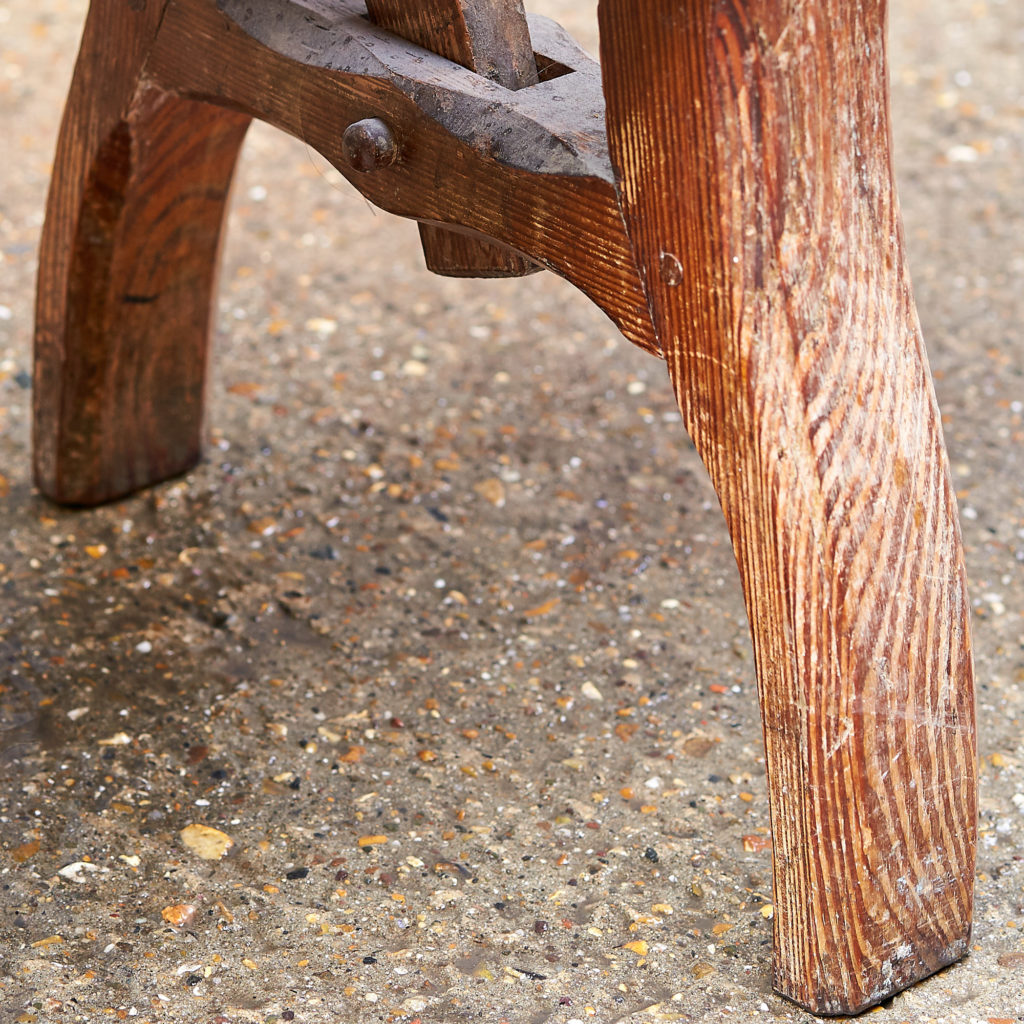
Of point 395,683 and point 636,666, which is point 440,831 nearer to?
point 395,683

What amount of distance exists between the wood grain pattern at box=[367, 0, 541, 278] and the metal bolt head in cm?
9

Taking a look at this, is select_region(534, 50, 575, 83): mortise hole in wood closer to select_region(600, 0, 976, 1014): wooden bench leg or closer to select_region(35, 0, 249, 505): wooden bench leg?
select_region(600, 0, 976, 1014): wooden bench leg

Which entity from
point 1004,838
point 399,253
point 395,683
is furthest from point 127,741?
point 399,253

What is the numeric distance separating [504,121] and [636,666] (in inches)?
31.2

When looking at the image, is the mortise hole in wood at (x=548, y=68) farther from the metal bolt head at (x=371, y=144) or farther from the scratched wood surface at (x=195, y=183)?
the metal bolt head at (x=371, y=144)

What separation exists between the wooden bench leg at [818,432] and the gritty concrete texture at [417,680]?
0.56ft

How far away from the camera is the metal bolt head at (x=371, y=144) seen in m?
1.24

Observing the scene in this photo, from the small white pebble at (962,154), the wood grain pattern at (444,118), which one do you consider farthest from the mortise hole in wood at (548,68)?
the small white pebble at (962,154)

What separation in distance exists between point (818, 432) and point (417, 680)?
772 mm

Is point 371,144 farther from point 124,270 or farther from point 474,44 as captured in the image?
point 124,270

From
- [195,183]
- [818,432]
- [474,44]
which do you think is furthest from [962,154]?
[818,432]

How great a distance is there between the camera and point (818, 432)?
3.59ft

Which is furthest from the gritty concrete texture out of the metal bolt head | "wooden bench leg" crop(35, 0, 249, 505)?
the metal bolt head

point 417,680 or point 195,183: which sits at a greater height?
point 195,183
